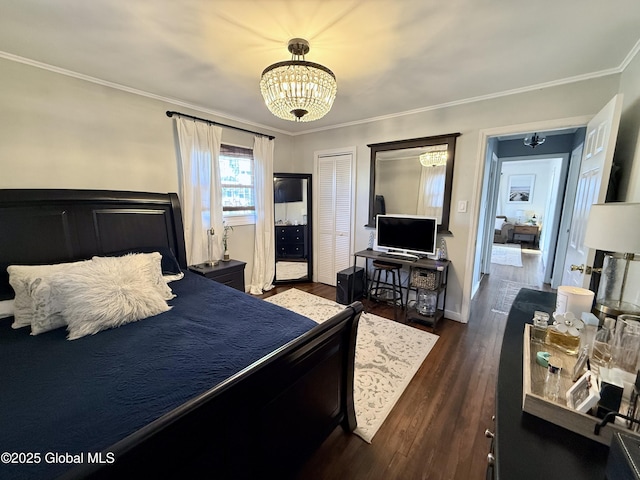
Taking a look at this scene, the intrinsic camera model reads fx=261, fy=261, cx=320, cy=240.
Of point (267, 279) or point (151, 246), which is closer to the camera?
point (151, 246)

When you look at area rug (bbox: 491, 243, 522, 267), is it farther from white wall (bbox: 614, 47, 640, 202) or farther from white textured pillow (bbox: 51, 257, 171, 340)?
white textured pillow (bbox: 51, 257, 171, 340)

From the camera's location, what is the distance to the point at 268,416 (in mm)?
1107

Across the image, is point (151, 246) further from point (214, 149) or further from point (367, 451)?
point (367, 451)

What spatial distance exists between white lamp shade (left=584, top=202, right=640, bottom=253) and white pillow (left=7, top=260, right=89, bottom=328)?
316cm

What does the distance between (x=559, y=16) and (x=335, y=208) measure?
3008mm

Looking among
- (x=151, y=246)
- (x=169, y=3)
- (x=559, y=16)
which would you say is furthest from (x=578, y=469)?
(x=151, y=246)

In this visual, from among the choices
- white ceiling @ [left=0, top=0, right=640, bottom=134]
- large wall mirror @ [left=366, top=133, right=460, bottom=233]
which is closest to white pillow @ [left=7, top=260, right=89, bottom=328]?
white ceiling @ [left=0, top=0, right=640, bottom=134]

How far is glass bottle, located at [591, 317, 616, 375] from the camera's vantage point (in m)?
0.94

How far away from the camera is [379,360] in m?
2.42

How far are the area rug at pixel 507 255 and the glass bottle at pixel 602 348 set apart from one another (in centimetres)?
582

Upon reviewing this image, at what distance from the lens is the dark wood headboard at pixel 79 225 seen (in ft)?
6.36

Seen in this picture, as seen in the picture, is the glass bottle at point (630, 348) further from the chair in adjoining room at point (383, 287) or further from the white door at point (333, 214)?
the white door at point (333, 214)

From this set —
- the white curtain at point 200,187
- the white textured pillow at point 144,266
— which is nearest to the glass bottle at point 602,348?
the white textured pillow at point 144,266

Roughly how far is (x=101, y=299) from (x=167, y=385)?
2.87 ft
